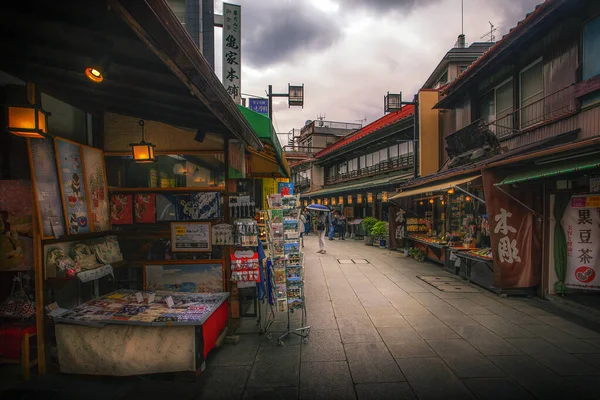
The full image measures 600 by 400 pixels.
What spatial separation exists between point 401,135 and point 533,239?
548 inches

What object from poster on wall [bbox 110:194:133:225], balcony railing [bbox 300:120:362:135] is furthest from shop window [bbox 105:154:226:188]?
balcony railing [bbox 300:120:362:135]

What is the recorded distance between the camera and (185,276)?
537cm

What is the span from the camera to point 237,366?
436 cm

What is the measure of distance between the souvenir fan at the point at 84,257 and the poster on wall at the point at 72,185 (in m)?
0.28

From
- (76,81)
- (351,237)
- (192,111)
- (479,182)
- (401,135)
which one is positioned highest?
(401,135)

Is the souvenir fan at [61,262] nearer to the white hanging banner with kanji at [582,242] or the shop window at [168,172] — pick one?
the shop window at [168,172]

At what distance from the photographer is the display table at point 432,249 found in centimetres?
1159

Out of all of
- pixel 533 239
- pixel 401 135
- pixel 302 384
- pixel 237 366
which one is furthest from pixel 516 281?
pixel 401 135

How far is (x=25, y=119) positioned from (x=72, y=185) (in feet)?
3.64

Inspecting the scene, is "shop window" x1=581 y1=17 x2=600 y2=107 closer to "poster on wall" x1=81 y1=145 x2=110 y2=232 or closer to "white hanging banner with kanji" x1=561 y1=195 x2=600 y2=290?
"white hanging banner with kanji" x1=561 y1=195 x2=600 y2=290

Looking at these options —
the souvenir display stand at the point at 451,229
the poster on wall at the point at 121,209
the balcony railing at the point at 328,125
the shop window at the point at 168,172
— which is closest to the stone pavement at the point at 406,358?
the poster on wall at the point at 121,209

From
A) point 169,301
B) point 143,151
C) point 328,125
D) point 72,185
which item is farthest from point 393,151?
point 328,125

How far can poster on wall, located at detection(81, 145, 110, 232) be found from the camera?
4.68 metres

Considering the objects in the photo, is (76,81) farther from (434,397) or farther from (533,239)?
(533,239)
